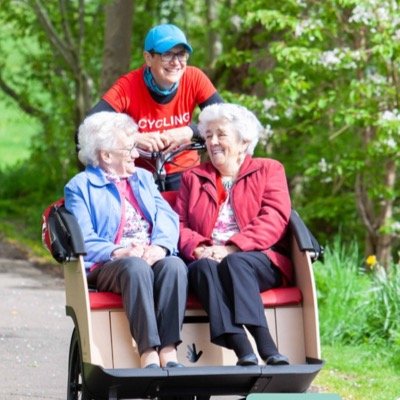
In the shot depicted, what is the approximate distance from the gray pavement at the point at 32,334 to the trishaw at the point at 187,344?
1214mm

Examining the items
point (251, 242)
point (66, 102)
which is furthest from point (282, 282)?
point (66, 102)

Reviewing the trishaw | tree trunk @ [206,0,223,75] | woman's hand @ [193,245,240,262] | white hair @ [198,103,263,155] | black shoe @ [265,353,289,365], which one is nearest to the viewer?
the trishaw

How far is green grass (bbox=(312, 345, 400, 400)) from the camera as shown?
7.49 metres

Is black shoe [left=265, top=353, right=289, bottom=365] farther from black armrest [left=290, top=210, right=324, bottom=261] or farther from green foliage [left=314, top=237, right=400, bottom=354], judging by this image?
green foliage [left=314, top=237, right=400, bottom=354]

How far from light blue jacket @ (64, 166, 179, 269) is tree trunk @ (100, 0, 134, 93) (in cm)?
817

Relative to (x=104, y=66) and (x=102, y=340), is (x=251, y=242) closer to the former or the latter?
(x=102, y=340)

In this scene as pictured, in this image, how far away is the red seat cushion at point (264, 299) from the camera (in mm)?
5992

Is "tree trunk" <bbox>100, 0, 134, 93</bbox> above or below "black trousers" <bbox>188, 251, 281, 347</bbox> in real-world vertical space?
above

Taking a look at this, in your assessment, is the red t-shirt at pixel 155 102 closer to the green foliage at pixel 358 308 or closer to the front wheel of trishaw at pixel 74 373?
the front wheel of trishaw at pixel 74 373

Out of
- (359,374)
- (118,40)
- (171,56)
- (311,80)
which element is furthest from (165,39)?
(118,40)

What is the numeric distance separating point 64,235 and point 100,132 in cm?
51

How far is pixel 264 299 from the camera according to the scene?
20.2ft

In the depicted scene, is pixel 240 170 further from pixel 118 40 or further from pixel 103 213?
pixel 118 40

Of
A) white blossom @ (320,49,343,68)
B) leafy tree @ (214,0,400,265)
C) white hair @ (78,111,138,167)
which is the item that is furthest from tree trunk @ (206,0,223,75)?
white hair @ (78,111,138,167)
